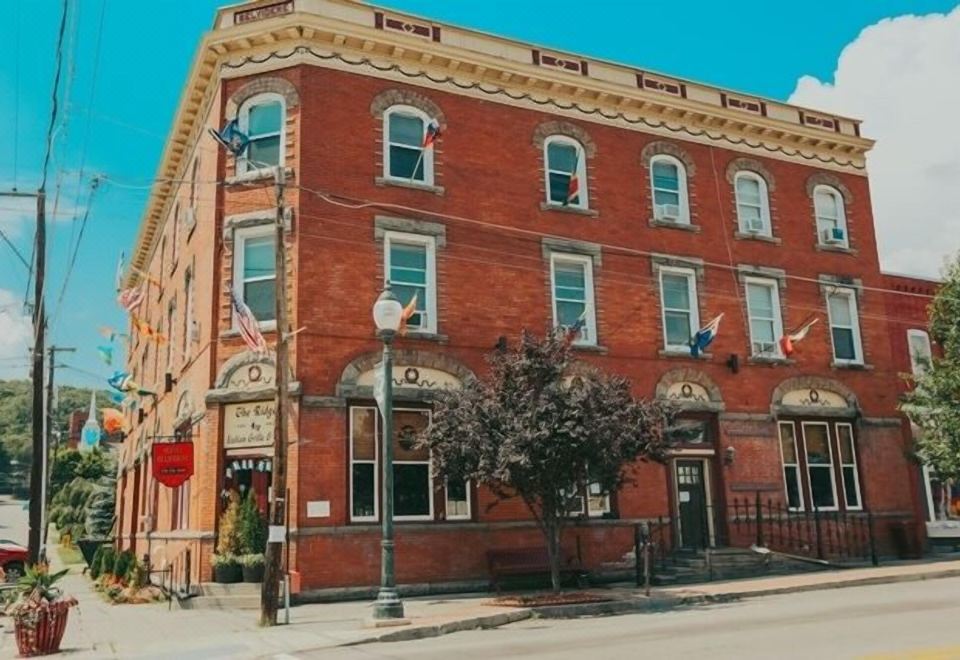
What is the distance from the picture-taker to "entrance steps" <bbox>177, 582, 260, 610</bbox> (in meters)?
16.9

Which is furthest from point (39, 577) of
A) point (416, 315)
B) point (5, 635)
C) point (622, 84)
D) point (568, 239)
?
point (622, 84)

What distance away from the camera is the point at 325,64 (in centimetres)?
1975

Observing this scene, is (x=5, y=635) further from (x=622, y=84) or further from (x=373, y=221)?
(x=622, y=84)

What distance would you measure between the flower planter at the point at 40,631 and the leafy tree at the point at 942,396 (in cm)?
2089

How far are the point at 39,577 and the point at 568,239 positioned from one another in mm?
13589

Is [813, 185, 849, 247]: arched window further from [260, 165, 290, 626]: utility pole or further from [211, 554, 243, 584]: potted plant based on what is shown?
[211, 554, 243, 584]: potted plant

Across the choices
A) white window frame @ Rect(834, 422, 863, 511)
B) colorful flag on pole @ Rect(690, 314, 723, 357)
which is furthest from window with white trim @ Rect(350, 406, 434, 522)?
white window frame @ Rect(834, 422, 863, 511)

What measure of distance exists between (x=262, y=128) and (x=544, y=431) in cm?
964

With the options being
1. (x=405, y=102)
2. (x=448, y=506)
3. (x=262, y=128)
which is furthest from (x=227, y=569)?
(x=405, y=102)

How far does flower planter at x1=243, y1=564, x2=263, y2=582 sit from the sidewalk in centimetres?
91

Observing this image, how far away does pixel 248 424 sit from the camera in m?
18.4

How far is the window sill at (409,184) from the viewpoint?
65.0 feet

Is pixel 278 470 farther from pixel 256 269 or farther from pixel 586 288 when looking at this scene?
pixel 586 288

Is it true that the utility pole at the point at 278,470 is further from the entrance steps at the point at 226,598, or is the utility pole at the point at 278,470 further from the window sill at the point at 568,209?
the window sill at the point at 568,209
